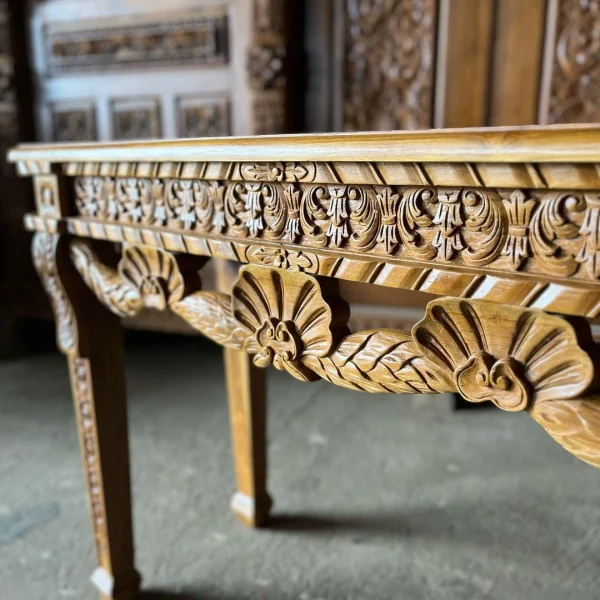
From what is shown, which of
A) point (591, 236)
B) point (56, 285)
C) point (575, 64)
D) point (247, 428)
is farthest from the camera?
point (575, 64)

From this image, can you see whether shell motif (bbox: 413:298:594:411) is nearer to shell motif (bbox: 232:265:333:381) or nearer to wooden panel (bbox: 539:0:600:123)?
shell motif (bbox: 232:265:333:381)

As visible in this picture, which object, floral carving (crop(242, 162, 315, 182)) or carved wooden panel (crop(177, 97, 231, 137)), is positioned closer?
floral carving (crop(242, 162, 315, 182))

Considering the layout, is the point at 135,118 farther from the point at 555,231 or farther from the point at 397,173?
the point at 555,231

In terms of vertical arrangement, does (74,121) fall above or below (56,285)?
above

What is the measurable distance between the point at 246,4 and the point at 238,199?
102 cm

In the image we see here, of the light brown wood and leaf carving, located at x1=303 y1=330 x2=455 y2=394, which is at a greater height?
the light brown wood

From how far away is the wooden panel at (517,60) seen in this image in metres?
1.28

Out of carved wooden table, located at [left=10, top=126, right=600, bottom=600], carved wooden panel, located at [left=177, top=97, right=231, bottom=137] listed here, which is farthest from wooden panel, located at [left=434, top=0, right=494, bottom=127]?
carved wooden table, located at [left=10, top=126, right=600, bottom=600]

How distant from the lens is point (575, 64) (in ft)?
4.18

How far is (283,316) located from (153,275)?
0.20 m

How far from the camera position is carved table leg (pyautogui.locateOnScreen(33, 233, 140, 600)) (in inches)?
32.3

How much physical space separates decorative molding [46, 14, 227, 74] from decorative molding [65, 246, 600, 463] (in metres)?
0.95

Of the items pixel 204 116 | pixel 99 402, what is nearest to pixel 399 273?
pixel 99 402

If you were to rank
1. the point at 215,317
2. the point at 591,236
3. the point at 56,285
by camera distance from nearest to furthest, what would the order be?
the point at 591,236, the point at 215,317, the point at 56,285
